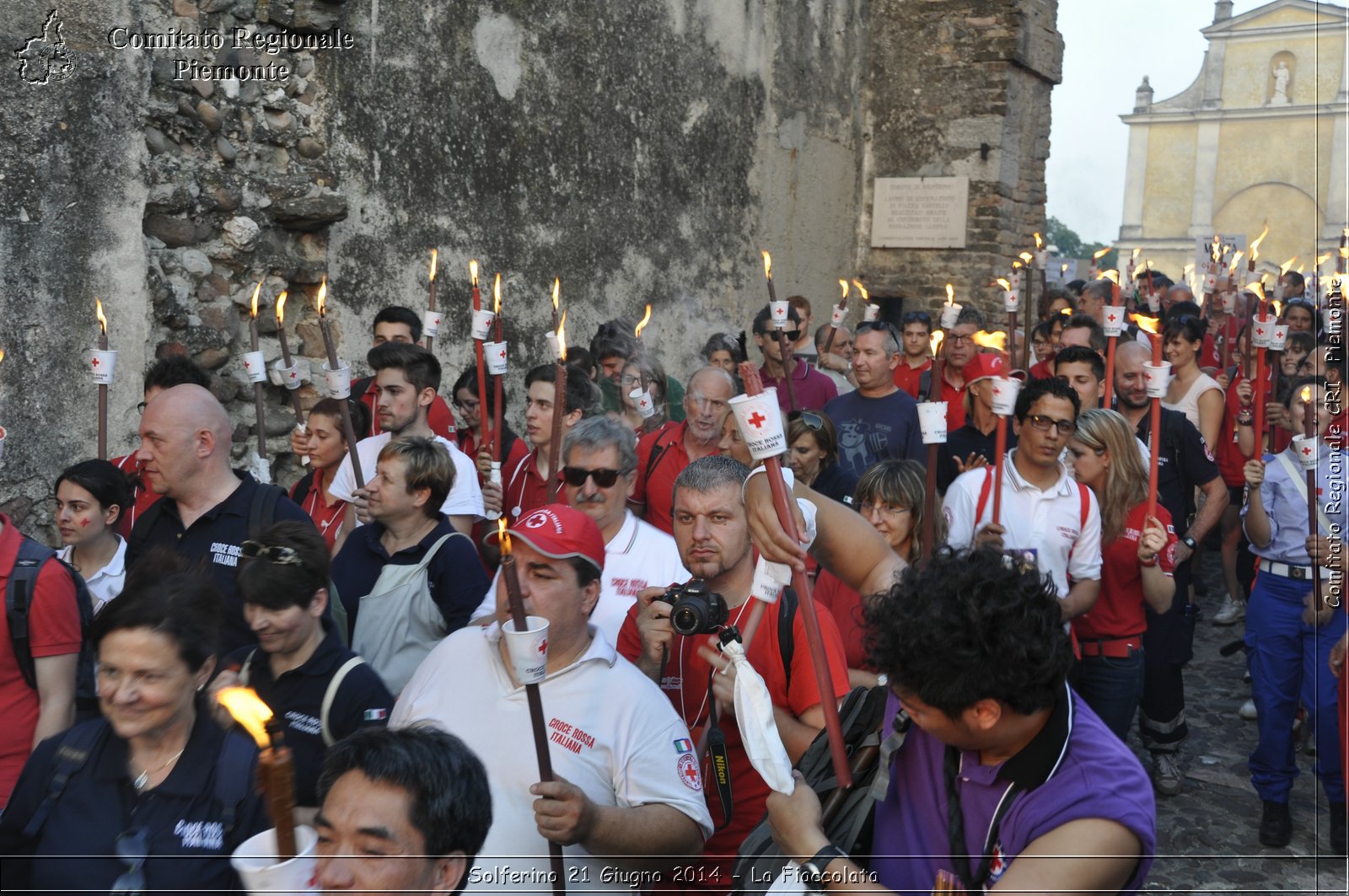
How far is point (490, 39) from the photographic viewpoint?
9.48 m

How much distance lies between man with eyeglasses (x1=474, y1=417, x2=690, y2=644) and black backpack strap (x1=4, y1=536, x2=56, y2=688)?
167 centimetres

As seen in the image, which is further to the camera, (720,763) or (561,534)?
(561,534)

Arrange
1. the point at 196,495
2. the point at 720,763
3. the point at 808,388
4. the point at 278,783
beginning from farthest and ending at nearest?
the point at 808,388, the point at 196,495, the point at 720,763, the point at 278,783

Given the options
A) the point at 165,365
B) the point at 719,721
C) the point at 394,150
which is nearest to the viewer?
the point at 719,721

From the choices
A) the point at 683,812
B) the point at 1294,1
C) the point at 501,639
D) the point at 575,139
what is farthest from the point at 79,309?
the point at 1294,1

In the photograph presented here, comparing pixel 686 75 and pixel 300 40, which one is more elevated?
pixel 686 75

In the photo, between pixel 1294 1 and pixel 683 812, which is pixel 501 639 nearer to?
pixel 683 812

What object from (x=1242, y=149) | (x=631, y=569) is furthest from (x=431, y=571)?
(x=1242, y=149)

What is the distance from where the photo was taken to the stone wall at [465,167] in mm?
6105

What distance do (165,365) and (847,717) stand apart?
421 centimetres

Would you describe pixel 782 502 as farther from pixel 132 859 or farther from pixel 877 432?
pixel 877 432

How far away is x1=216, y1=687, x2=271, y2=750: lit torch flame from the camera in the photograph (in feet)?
6.43

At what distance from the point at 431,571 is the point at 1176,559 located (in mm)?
3417

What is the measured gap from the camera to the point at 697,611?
3.10 metres
